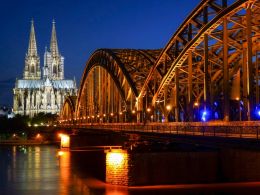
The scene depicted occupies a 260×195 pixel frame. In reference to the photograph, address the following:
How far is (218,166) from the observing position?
46812mm

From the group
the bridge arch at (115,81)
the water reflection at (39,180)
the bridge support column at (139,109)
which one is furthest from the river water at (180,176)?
the bridge arch at (115,81)

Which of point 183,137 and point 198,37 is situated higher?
point 198,37

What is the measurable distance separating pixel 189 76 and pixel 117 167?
12534 mm

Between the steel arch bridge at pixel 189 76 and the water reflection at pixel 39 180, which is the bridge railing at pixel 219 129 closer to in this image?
the steel arch bridge at pixel 189 76

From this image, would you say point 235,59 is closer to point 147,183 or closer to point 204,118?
point 204,118

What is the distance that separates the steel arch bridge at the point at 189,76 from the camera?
45750 mm

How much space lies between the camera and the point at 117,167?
45.5 metres

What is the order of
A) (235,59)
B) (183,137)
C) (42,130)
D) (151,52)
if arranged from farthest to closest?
(42,130) < (151,52) < (235,59) < (183,137)

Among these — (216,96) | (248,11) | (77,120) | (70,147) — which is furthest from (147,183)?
(77,120)

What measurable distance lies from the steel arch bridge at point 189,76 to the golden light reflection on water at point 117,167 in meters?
7.70

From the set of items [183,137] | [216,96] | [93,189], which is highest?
[216,96]

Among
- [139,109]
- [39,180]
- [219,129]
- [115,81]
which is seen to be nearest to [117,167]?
[219,129]

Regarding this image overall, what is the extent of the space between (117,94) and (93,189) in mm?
59238

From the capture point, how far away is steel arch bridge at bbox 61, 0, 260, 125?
150ft
